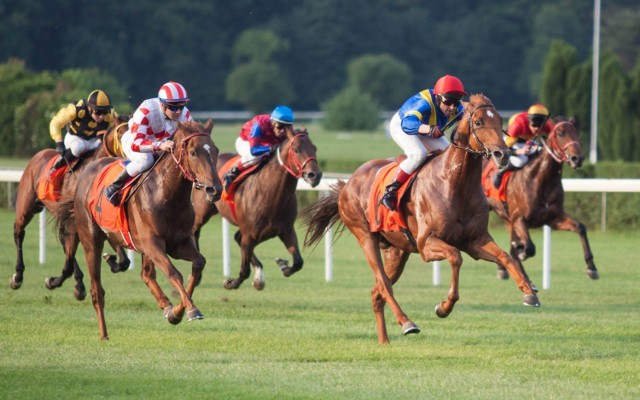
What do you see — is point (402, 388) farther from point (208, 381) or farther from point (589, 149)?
point (589, 149)

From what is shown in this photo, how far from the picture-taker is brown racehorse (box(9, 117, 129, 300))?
33.7 ft

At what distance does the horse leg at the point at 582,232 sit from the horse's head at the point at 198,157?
4.76 metres

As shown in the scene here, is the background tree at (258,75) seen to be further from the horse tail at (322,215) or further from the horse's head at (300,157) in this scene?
the horse tail at (322,215)

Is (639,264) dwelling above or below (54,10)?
below

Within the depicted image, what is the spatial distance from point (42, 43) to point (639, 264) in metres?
38.4

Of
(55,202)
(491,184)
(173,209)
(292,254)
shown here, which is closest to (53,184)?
(55,202)

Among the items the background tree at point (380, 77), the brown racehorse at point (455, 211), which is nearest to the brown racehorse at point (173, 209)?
the brown racehorse at point (455, 211)

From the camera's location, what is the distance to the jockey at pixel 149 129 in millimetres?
8344

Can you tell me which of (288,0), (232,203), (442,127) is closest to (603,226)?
(232,203)

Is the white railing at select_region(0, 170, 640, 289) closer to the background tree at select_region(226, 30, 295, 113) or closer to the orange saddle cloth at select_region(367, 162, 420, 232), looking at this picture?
the orange saddle cloth at select_region(367, 162, 420, 232)

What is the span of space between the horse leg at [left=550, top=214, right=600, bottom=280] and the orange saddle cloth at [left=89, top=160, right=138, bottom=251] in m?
4.72

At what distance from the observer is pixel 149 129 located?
854cm

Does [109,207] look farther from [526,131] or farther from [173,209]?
[526,131]

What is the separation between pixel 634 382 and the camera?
6.75m
